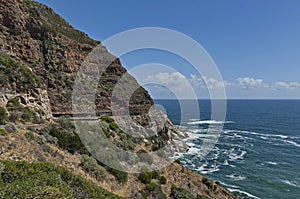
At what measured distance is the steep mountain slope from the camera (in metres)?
9.14

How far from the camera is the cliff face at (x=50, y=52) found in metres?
30.6

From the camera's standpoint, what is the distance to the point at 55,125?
16.9 m

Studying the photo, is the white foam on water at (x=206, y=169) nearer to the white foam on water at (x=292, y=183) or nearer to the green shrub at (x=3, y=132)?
the white foam on water at (x=292, y=183)

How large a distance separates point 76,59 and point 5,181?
32.2 meters

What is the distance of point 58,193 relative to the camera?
6734 mm

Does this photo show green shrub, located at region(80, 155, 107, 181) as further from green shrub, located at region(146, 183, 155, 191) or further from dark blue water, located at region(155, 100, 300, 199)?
dark blue water, located at region(155, 100, 300, 199)

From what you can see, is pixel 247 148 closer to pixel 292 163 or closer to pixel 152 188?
pixel 292 163

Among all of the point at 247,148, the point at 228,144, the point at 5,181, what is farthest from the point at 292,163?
the point at 5,181

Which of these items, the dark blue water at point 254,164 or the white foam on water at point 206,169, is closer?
the dark blue water at point 254,164

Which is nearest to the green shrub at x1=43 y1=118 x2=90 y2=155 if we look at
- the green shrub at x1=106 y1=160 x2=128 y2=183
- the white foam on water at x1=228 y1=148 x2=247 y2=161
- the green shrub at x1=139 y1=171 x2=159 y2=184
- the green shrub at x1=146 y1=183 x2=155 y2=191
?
the green shrub at x1=106 y1=160 x2=128 y2=183

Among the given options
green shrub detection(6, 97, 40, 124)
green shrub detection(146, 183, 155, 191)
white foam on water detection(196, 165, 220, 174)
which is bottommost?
white foam on water detection(196, 165, 220, 174)

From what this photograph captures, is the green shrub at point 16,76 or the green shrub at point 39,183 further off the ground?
the green shrub at point 16,76

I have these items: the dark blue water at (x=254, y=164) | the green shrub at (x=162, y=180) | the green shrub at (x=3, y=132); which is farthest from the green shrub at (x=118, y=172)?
the dark blue water at (x=254, y=164)

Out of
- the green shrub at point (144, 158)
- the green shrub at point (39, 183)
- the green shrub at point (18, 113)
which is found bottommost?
the green shrub at point (144, 158)
